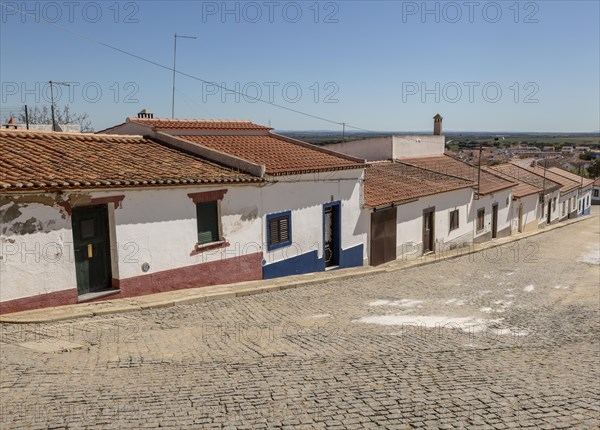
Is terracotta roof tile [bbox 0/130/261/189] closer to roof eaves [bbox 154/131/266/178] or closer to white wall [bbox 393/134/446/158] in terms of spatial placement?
roof eaves [bbox 154/131/266/178]

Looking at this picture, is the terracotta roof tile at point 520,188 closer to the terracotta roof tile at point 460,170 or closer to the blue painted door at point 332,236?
the terracotta roof tile at point 460,170

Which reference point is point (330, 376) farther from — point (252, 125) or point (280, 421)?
point (252, 125)

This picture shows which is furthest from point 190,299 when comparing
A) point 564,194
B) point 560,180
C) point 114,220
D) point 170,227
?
point 560,180

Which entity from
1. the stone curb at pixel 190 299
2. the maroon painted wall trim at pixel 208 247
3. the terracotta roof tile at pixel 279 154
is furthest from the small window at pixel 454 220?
the maroon painted wall trim at pixel 208 247

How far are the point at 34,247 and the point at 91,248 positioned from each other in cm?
129

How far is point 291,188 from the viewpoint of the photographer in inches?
535

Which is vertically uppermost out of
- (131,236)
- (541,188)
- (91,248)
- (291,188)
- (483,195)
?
(291,188)

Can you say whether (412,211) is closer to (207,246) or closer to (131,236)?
(207,246)

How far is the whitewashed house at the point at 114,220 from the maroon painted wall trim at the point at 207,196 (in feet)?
0.08

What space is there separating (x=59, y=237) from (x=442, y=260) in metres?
13.7

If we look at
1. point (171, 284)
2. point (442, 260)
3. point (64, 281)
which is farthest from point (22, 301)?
point (442, 260)

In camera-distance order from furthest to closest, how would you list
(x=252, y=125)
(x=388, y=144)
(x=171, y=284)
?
(x=388, y=144) → (x=252, y=125) → (x=171, y=284)


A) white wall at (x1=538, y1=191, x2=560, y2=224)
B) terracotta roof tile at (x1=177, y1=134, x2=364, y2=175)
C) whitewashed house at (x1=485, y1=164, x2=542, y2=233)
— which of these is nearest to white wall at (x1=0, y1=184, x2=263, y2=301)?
terracotta roof tile at (x1=177, y1=134, x2=364, y2=175)

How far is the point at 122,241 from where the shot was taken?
10016mm
